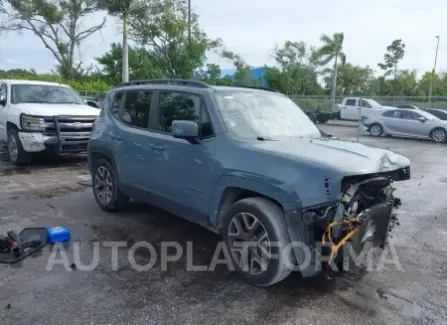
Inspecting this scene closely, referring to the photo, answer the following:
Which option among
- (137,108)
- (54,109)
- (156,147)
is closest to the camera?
(156,147)

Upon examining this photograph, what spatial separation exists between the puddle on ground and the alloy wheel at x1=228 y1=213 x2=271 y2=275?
108 cm

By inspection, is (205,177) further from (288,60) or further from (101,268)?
(288,60)

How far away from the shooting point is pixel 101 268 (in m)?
4.12

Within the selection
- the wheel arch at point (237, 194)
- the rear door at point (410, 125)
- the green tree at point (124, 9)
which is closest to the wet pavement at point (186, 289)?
the wheel arch at point (237, 194)

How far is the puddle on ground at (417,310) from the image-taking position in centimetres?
329

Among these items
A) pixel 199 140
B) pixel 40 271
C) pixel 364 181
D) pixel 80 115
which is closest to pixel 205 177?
pixel 199 140

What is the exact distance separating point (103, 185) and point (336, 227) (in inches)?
144

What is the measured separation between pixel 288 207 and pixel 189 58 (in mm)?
31074

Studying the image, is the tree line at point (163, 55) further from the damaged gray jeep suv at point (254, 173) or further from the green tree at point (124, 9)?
the damaged gray jeep suv at point (254, 173)

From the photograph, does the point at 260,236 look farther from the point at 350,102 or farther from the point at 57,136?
the point at 350,102

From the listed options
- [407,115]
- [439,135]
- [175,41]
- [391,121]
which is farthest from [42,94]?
[175,41]

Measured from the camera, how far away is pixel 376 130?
19375 millimetres

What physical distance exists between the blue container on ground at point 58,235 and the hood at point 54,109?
4.83 m

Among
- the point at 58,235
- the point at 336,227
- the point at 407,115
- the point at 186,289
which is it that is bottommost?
the point at 186,289
